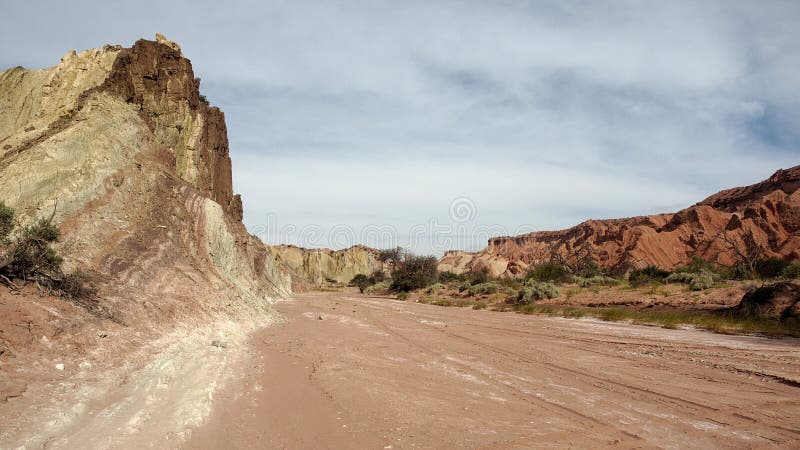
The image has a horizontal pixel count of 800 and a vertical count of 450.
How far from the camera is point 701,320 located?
16.6 m

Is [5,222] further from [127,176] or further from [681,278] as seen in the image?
[681,278]

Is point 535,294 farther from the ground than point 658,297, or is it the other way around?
point 658,297

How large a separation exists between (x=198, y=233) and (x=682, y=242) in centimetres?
5681

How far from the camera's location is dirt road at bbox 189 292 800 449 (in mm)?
5082

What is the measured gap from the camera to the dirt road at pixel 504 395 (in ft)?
16.7

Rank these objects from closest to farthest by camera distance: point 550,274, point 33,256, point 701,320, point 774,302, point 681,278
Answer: point 33,256, point 774,302, point 701,320, point 681,278, point 550,274

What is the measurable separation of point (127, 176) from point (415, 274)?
125ft

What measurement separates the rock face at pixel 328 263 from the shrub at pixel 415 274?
119 feet

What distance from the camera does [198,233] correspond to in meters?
16.2

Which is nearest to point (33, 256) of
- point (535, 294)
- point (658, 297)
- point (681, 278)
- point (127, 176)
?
point (127, 176)

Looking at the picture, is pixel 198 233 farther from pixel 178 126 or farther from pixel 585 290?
pixel 585 290

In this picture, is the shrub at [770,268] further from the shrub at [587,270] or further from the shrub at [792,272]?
the shrub at [587,270]

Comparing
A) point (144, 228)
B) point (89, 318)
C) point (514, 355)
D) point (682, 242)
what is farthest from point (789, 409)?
point (682, 242)

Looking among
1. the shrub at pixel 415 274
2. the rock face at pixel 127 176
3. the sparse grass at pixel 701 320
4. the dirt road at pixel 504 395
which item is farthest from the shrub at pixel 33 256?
the shrub at pixel 415 274
